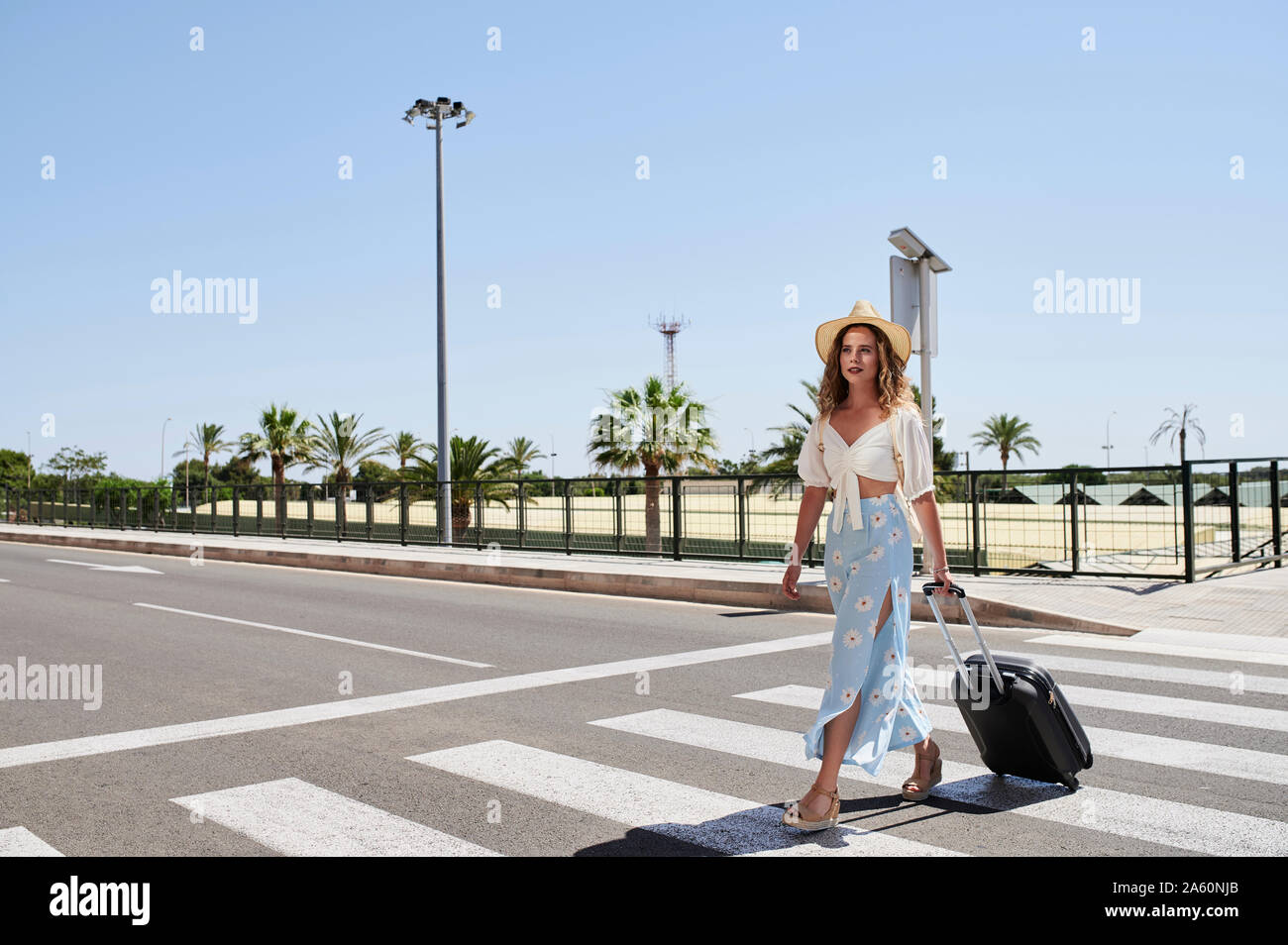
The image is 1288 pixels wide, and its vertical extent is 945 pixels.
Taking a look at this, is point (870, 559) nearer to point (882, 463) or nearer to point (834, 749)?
point (882, 463)

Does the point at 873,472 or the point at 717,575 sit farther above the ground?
the point at 873,472

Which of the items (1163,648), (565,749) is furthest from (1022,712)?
(1163,648)

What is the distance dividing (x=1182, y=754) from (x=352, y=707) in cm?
474

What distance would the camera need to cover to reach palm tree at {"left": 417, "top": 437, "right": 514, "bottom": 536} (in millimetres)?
21328

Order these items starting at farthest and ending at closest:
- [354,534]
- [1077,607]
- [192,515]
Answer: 1. [192,515]
2. [354,534]
3. [1077,607]

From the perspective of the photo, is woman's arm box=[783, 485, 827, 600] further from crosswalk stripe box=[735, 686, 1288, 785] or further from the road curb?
the road curb

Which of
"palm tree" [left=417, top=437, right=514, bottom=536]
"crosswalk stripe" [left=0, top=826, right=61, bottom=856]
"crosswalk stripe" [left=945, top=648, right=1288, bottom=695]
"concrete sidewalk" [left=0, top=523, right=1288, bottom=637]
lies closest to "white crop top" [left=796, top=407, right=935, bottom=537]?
"crosswalk stripe" [left=945, top=648, right=1288, bottom=695]

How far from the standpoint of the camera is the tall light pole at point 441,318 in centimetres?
2236

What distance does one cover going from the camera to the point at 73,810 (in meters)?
4.64

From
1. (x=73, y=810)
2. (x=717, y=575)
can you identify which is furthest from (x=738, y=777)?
(x=717, y=575)

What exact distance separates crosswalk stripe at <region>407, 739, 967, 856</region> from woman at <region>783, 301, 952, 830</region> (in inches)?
7.3

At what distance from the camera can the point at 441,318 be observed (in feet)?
80.1

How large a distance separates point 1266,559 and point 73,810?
47.1 feet
